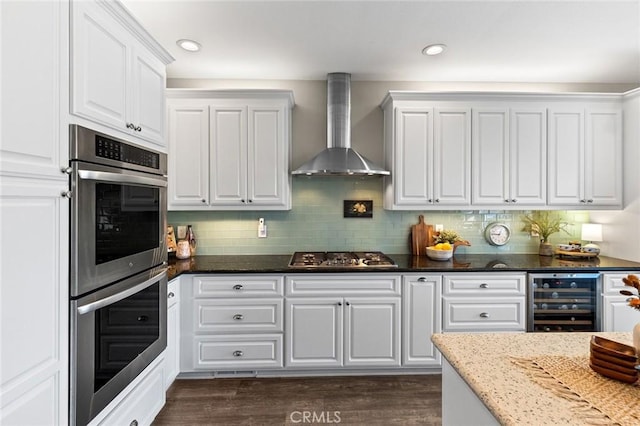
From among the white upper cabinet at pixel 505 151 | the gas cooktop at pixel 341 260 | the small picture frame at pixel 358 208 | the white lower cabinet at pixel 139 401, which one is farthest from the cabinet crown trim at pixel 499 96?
the white lower cabinet at pixel 139 401

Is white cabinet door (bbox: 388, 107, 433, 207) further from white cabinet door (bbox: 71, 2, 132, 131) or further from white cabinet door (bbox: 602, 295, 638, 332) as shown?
white cabinet door (bbox: 71, 2, 132, 131)

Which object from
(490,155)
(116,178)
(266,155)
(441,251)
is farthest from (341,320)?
(490,155)

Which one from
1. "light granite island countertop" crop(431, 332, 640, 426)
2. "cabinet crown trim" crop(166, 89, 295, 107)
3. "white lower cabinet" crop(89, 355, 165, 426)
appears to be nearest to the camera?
"light granite island countertop" crop(431, 332, 640, 426)

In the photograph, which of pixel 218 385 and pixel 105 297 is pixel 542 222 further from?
pixel 105 297

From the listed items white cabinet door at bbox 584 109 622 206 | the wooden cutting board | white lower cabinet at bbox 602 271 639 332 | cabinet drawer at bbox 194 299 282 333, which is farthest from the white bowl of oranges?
cabinet drawer at bbox 194 299 282 333

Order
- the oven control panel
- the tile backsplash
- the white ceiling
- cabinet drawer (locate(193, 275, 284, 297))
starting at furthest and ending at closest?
the tile backsplash
cabinet drawer (locate(193, 275, 284, 297))
the white ceiling
the oven control panel

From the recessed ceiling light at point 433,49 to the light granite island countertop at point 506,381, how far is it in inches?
86.0

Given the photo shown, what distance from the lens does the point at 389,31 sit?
232 centimetres

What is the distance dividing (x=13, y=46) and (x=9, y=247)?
64 cm

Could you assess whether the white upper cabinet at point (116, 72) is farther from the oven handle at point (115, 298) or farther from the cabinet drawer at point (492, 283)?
the cabinet drawer at point (492, 283)

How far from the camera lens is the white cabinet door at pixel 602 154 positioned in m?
2.96

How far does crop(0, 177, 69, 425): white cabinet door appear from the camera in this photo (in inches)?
39.9

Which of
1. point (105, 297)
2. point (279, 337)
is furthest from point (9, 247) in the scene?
point (279, 337)

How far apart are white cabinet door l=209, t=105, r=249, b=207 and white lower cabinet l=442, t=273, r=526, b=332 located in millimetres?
1960
